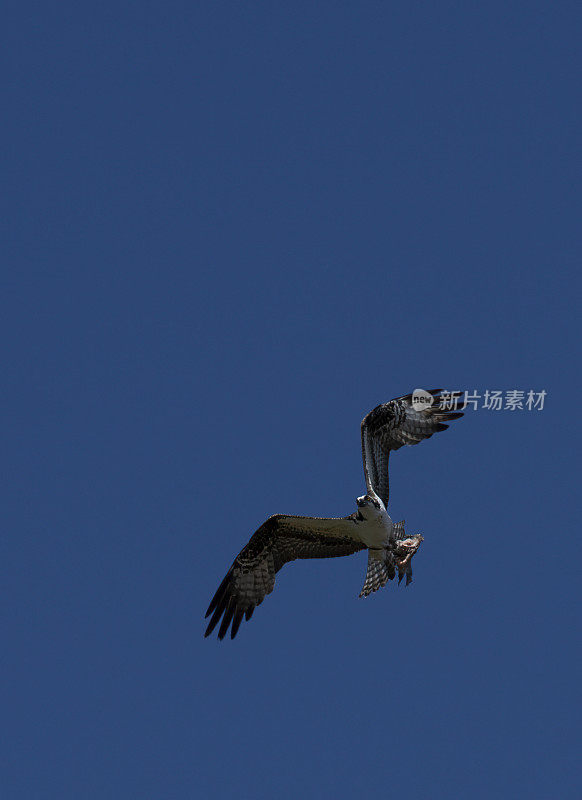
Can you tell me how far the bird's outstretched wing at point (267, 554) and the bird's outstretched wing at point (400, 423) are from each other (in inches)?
50.3

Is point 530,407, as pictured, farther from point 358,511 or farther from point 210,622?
point 210,622

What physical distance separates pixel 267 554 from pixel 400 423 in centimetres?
338

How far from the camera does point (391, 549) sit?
19.4 m

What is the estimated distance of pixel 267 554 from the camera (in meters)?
20.4

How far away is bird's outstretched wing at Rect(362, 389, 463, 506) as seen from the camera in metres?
19.1

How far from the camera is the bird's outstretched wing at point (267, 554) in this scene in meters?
19.8

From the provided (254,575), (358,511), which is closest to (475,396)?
(358,511)

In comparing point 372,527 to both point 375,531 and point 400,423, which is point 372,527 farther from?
point 400,423

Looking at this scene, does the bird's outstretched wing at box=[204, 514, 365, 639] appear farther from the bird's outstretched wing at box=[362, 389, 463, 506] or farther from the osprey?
the bird's outstretched wing at box=[362, 389, 463, 506]

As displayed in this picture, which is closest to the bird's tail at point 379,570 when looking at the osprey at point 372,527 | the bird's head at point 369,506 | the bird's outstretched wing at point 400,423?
the osprey at point 372,527

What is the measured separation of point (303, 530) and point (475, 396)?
361cm

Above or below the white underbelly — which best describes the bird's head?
above

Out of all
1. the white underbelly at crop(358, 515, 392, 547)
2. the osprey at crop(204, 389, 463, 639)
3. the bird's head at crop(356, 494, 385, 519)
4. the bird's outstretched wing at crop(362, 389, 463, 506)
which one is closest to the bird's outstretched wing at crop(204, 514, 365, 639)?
the osprey at crop(204, 389, 463, 639)

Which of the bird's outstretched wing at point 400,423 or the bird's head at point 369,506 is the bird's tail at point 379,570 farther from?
the bird's outstretched wing at point 400,423
